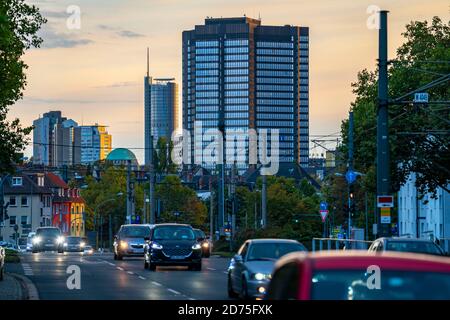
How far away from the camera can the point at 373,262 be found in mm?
10344

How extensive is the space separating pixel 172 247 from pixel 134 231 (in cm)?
1185

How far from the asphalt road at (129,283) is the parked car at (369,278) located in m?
15.9

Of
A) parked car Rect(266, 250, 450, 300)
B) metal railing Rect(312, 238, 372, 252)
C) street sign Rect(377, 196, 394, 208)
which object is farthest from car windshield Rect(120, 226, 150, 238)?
parked car Rect(266, 250, 450, 300)

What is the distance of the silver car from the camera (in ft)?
80.3

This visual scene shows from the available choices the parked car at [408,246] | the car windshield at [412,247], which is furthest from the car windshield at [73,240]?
the car windshield at [412,247]

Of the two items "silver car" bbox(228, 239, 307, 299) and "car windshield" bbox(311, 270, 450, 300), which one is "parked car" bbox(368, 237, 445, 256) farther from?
"car windshield" bbox(311, 270, 450, 300)

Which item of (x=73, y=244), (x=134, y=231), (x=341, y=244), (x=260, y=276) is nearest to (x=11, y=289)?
(x=260, y=276)

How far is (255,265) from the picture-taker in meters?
25.2

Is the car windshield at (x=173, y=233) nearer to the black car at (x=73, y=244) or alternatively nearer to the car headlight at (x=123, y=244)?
the car headlight at (x=123, y=244)

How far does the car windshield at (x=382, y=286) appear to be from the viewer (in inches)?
393

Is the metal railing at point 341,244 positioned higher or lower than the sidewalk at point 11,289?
higher
